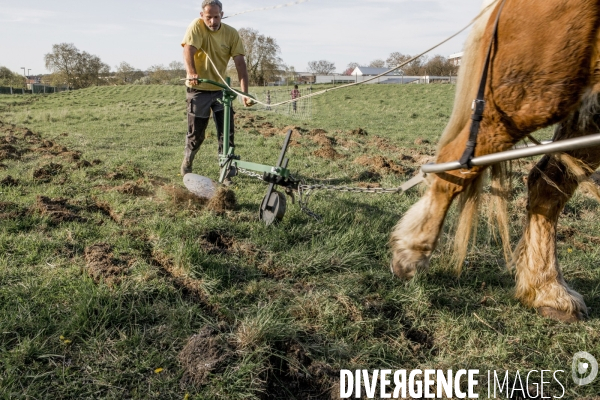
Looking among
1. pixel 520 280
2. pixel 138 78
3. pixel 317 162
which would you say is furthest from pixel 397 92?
pixel 138 78

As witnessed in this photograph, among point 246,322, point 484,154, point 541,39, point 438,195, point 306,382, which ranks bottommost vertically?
point 306,382

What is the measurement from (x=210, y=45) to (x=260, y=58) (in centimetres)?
3904

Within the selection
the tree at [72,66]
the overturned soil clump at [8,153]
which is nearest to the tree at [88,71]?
the tree at [72,66]

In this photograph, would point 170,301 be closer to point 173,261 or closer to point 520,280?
point 173,261

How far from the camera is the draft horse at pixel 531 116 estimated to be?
192 centimetres

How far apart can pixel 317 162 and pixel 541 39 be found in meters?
5.21

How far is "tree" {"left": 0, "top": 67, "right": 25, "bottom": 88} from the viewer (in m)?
50.5

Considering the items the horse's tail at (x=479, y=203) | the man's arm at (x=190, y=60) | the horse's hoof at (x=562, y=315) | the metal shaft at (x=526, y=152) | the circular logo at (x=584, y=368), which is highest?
the man's arm at (x=190, y=60)

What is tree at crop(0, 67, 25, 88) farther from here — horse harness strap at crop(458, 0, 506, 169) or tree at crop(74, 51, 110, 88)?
horse harness strap at crop(458, 0, 506, 169)

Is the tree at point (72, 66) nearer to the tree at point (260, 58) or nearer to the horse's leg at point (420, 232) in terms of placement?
the tree at point (260, 58)

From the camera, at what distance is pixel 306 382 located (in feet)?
6.61

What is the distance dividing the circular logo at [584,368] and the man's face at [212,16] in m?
4.75

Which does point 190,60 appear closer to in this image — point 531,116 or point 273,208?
point 273,208

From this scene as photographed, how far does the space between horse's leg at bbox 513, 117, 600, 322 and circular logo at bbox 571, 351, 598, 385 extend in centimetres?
32
